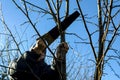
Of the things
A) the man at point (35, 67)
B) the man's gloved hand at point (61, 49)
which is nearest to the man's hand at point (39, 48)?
the man at point (35, 67)

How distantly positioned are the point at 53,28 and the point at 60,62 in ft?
1.05

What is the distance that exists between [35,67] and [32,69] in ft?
0.15

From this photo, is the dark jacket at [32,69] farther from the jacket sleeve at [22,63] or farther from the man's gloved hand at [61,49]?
the man's gloved hand at [61,49]

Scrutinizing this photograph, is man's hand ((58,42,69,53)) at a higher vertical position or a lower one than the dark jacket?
higher

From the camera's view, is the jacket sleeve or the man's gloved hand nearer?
the man's gloved hand

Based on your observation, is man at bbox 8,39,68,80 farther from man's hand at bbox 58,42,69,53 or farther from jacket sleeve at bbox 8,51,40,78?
man's hand at bbox 58,42,69,53

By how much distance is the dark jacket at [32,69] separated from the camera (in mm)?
2553

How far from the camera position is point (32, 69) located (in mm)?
2611

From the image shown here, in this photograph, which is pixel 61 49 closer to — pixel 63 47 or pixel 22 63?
pixel 63 47

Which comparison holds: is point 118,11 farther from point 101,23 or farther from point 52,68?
point 52,68

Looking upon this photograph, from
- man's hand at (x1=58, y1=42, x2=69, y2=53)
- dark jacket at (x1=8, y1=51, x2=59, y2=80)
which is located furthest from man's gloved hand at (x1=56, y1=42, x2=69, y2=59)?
dark jacket at (x1=8, y1=51, x2=59, y2=80)

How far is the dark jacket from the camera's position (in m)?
2.55

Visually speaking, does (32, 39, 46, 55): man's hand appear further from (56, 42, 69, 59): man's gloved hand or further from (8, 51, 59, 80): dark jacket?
(56, 42, 69, 59): man's gloved hand

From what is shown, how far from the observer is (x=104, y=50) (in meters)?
2.16
